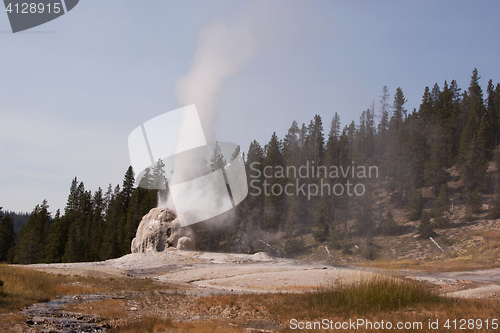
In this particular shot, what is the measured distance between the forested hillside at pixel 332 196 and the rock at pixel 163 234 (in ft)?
47.1

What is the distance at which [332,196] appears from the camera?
54750mm

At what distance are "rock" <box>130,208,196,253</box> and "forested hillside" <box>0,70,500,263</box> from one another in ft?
47.1

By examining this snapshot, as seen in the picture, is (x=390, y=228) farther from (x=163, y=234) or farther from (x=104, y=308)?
(x=104, y=308)

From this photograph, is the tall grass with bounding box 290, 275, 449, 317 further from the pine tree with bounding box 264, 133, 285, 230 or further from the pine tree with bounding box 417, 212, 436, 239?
the pine tree with bounding box 264, 133, 285, 230

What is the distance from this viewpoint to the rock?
3170 cm

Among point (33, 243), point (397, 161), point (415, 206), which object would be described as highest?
point (397, 161)

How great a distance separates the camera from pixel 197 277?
70.6 feet

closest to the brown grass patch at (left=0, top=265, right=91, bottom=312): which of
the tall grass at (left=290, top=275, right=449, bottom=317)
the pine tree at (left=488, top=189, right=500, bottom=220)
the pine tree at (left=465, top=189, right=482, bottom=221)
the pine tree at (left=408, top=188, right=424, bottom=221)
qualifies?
the tall grass at (left=290, top=275, right=449, bottom=317)

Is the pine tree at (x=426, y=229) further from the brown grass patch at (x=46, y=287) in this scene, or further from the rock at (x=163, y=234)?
the brown grass patch at (x=46, y=287)

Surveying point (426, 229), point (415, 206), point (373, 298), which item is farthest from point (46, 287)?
point (415, 206)

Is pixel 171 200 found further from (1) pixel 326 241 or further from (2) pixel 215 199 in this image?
(1) pixel 326 241

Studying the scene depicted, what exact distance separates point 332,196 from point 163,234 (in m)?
29.7

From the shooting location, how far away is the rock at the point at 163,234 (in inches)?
1248

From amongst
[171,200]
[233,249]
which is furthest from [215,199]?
[233,249]
